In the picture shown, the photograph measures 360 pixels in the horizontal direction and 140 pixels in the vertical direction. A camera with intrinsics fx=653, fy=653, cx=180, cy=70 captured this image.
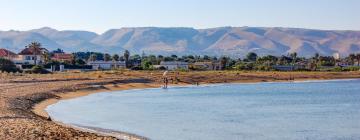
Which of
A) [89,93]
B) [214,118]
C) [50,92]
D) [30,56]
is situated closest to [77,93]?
[89,93]

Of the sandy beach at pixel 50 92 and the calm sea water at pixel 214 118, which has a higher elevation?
the sandy beach at pixel 50 92

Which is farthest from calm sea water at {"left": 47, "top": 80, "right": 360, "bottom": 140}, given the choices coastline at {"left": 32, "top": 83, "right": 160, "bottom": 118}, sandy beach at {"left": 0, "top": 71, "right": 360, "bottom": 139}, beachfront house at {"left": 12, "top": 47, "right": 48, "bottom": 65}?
beachfront house at {"left": 12, "top": 47, "right": 48, "bottom": 65}

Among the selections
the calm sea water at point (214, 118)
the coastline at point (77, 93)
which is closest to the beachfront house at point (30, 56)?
the coastline at point (77, 93)

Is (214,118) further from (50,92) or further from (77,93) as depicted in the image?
(77,93)

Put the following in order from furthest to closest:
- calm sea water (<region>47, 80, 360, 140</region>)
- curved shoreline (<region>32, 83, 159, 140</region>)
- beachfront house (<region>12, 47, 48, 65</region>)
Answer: beachfront house (<region>12, 47, 48, 65</region>) → calm sea water (<region>47, 80, 360, 140</region>) → curved shoreline (<region>32, 83, 159, 140</region>)

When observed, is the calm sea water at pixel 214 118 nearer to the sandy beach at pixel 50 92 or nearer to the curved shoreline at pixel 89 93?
the curved shoreline at pixel 89 93

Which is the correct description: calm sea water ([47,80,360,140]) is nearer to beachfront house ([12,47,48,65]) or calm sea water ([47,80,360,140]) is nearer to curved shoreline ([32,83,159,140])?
curved shoreline ([32,83,159,140])

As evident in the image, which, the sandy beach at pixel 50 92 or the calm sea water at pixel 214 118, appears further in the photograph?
the calm sea water at pixel 214 118

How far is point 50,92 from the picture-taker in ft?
174

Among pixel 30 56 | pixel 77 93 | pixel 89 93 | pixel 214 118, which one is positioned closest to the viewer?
pixel 214 118

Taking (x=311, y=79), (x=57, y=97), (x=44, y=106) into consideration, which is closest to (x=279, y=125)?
(x=44, y=106)

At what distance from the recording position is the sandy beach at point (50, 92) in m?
23.8

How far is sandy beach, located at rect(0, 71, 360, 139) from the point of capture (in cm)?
2383

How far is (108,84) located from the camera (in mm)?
71688
